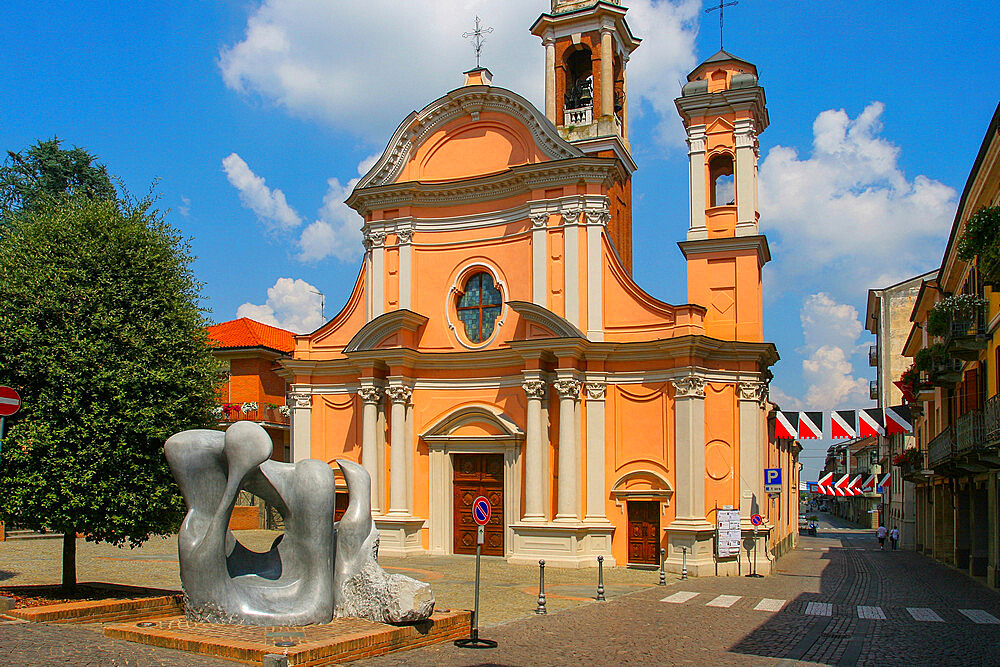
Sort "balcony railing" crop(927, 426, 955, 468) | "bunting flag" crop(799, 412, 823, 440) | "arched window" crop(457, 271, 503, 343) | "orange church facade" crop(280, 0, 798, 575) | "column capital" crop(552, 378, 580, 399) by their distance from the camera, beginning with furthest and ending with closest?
1. "bunting flag" crop(799, 412, 823, 440)
2. "arched window" crop(457, 271, 503, 343)
3. "column capital" crop(552, 378, 580, 399)
4. "orange church facade" crop(280, 0, 798, 575)
5. "balcony railing" crop(927, 426, 955, 468)

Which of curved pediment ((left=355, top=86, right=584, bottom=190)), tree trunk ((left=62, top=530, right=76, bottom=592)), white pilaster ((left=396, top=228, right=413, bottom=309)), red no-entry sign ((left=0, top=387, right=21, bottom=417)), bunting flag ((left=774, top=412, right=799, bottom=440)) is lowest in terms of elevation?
tree trunk ((left=62, top=530, right=76, bottom=592))

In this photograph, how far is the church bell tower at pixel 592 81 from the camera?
29.1 meters

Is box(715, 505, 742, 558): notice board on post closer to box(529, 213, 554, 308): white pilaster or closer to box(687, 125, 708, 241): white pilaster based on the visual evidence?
box(529, 213, 554, 308): white pilaster

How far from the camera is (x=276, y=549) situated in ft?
39.8

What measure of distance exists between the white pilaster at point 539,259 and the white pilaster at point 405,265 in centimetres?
404

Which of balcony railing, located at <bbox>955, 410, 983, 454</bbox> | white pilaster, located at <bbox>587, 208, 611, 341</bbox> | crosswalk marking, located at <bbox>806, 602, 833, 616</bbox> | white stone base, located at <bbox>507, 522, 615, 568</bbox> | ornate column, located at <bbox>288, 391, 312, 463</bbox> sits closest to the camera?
crosswalk marking, located at <bbox>806, 602, 833, 616</bbox>

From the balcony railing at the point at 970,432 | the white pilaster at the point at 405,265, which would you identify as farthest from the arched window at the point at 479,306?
the balcony railing at the point at 970,432

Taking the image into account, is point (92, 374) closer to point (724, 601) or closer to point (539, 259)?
point (724, 601)

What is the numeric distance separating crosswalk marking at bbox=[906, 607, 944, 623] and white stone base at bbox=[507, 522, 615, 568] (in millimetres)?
8317

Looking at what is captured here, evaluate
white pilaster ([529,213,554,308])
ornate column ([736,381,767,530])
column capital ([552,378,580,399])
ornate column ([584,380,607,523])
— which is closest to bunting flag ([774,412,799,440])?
ornate column ([736,381,767,530])

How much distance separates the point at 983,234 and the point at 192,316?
475 inches

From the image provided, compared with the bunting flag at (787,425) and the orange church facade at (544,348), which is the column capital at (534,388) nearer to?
the orange church facade at (544,348)

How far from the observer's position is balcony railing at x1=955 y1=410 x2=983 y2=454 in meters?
20.3

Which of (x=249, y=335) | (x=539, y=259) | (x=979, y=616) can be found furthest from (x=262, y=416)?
(x=979, y=616)
